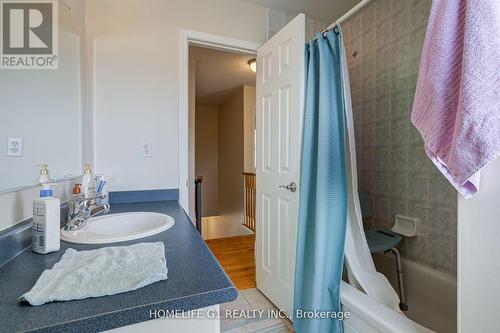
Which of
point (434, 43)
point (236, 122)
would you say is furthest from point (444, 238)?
point (236, 122)

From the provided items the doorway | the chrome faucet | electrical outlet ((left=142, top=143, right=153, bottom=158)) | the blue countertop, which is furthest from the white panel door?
the chrome faucet

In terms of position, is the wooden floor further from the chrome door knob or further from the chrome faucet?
the chrome faucet

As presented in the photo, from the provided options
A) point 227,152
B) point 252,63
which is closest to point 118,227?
point 252,63

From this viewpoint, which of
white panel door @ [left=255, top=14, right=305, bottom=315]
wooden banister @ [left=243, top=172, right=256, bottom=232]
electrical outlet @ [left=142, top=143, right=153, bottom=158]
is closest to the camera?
white panel door @ [left=255, top=14, right=305, bottom=315]

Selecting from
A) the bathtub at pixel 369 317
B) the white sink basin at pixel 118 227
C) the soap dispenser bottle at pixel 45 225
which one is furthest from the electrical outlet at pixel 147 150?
the bathtub at pixel 369 317

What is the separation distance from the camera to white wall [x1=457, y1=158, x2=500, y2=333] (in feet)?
1.96

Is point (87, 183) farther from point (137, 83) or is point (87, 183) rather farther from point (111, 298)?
point (111, 298)

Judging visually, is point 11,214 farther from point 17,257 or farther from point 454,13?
point 454,13

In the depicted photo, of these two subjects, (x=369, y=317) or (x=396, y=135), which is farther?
(x=396, y=135)

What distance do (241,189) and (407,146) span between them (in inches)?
118

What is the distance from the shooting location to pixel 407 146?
5.62ft

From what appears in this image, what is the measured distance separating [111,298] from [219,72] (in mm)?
3422

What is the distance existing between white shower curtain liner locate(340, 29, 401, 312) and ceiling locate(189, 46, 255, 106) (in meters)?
1.34

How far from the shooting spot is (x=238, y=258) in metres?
A: 2.72
